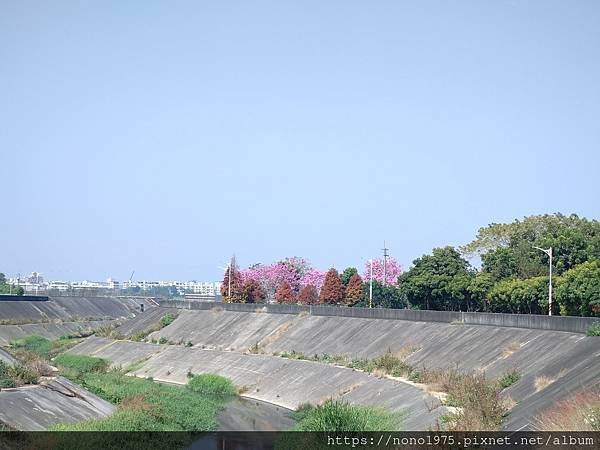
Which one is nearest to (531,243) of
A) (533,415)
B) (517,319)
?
(517,319)

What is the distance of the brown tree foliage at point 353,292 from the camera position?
11394cm

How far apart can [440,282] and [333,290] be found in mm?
27242

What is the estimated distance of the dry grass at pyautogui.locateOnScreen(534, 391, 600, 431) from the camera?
2481 cm

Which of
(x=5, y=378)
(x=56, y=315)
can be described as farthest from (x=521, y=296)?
(x=56, y=315)

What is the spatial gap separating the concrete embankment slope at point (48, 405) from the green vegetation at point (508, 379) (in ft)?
64.1

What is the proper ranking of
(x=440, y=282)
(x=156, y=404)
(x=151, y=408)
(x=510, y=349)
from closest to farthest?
(x=151, y=408), (x=156, y=404), (x=510, y=349), (x=440, y=282)

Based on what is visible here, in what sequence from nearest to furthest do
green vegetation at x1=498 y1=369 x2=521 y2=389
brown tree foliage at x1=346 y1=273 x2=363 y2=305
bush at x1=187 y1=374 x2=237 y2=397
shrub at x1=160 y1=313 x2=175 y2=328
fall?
green vegetation at x1=498 y1=369 x2=521 y2=389 < bush at x1=187 y1=374 x2=237 y2=397 < shrub at x1=160 y1=313 x2=175 y2=328 < brown tree foliage at x1=346 y1=273 x2=363 y2=305

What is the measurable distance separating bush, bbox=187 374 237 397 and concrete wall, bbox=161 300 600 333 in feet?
46.5

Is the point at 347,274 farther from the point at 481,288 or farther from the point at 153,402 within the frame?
the point at 153,402

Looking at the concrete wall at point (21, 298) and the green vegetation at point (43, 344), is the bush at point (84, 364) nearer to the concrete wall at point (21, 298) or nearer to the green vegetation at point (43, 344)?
the green vegetation at point (43, 344)

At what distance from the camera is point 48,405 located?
135ft

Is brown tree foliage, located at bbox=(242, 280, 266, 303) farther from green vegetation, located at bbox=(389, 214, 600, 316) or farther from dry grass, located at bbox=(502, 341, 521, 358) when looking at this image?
dry grass, located at bbox=(502, 341, 521, 358)

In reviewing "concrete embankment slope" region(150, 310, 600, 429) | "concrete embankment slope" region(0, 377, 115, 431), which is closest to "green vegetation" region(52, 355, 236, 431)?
"concrete embankment slope" region(0, 377, 115, 431)

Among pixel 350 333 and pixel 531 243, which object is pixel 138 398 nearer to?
pixel 350 333
